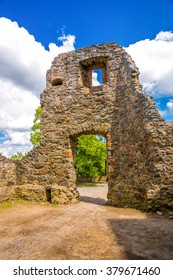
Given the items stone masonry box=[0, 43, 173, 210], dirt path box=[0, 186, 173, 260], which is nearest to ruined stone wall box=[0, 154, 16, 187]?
stone masonry box=[0, 43, 173, 210]

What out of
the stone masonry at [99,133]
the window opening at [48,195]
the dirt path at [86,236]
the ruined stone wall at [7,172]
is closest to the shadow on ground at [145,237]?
the dirt path at [86,236]

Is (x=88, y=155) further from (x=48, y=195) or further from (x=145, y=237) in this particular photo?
(x=145, y=237)

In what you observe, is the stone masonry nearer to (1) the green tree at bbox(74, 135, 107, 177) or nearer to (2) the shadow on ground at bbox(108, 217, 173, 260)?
(2) the shadow on ground at bbox(108, 217, 173, 260)

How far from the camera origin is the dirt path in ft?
8.63

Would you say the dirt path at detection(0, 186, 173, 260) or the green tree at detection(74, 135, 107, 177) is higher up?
the green tree at detection(74, 135, 107, 177)

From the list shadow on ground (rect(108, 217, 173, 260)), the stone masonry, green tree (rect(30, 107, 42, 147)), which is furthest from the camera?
green tree (rect(30, 107, 42, 147))

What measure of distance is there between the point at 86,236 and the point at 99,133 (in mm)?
4455

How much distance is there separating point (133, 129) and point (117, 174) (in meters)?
1.69

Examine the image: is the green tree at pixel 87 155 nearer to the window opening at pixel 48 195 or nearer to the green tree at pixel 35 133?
the green tree at pixel 35 133

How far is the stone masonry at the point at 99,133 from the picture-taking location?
5.66 m

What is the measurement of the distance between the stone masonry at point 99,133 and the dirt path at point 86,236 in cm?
144

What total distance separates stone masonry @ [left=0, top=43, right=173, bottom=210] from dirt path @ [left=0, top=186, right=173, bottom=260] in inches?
Result: 56.7

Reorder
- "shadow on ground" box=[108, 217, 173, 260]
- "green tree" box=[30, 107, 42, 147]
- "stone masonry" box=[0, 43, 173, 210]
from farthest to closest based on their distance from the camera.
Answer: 1. "green tree" box=[30, 107, 42, 147]
2. "stone masonry" box=[0, 43, 173, 210]
3. "shadow on ground" box=[108, 217, 173, 260]
